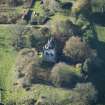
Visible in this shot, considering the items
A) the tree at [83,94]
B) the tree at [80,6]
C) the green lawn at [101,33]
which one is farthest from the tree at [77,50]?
the tree at [80,6]

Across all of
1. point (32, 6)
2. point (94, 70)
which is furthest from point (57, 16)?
point (94, 70)

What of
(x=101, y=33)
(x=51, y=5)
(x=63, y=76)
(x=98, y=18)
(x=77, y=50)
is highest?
(x=51, y=5)

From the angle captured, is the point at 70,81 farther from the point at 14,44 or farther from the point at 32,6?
the point at 32,6

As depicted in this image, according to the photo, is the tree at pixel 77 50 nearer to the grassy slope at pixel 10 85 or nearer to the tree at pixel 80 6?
the grassy slope at pixel 10 85

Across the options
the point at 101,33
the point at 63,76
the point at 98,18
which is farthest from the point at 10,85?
the point at 98,18

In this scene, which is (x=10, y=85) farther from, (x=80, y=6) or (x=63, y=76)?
(x=80, y=6)
